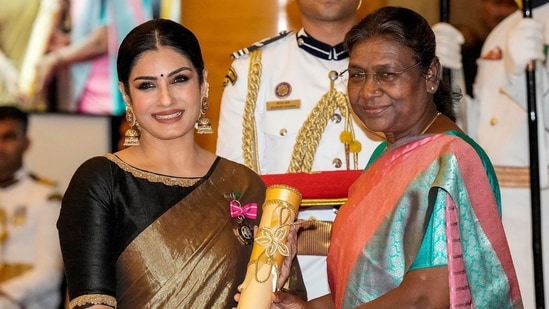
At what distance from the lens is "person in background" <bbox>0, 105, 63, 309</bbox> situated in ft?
20.0

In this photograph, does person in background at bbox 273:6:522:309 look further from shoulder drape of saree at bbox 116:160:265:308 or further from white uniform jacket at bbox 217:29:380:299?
white uniform jacket at bbox 217:29:380:299

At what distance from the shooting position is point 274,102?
465 centimetres

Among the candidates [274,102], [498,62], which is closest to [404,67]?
[274,102]

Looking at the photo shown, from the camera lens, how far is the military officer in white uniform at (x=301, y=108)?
455cm

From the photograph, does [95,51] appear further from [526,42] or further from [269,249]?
[269,249]

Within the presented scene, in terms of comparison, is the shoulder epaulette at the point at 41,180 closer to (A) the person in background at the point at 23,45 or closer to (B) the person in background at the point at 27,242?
Answer: (B) the person in background at the point at 27,242

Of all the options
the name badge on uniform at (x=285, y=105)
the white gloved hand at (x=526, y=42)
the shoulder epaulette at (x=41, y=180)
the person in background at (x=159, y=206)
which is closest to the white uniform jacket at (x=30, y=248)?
the shoulder epaulette at (x=41, y=180)

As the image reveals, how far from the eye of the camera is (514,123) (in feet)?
19.4

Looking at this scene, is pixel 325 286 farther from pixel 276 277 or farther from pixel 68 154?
pixel 68 154

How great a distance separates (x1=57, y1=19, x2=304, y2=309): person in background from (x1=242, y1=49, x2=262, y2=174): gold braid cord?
1.14 m

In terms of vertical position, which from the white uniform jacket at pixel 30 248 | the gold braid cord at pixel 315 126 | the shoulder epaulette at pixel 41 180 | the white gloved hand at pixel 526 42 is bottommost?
the white uniform jacket at pixel 30 248

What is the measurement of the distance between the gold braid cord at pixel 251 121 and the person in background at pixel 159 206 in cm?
114

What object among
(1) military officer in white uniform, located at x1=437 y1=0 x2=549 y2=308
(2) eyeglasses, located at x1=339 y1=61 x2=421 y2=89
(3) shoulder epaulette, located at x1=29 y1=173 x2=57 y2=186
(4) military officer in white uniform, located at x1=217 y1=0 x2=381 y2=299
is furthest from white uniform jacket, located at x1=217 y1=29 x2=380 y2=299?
(3) shoulder epaulette, located at x1=29 y1=173 x2=57 y2=186

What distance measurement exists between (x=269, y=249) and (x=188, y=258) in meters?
0.25
